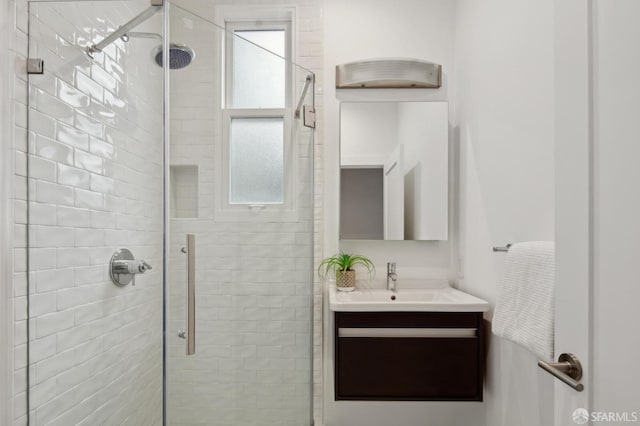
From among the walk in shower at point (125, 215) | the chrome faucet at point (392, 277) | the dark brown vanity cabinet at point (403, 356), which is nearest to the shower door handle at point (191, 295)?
the walk in shower at point (125, 215)

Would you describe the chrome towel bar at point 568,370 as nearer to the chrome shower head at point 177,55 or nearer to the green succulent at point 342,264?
the chrome shower head at point 177,55

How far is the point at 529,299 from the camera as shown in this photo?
1394 mm

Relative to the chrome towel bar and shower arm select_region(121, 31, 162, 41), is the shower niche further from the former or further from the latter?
the chrome towel bar

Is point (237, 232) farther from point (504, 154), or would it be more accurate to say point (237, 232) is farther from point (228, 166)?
point (504, 154)

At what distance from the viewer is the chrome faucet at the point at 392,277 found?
241 cm

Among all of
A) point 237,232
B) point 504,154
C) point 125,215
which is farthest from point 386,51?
point 125,215

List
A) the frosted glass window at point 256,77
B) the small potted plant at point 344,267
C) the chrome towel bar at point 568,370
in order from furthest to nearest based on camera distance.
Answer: the small potted plant at point 344,267 → the frosted glass window at point 256,77 → the chrome towel bar at point 568,370

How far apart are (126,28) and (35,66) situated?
0.30 metres

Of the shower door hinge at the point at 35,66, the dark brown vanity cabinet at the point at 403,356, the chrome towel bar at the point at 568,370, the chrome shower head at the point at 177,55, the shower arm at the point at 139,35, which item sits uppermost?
the shower arm at the point at 139,35

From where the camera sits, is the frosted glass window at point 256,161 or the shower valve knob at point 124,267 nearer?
the shower valve knob at point 124,267

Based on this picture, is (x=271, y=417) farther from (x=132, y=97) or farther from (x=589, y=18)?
(x=589, y=18)

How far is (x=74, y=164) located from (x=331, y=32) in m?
1.68

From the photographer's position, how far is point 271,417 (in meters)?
1.86

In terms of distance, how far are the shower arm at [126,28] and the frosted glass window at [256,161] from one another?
0.44 m
